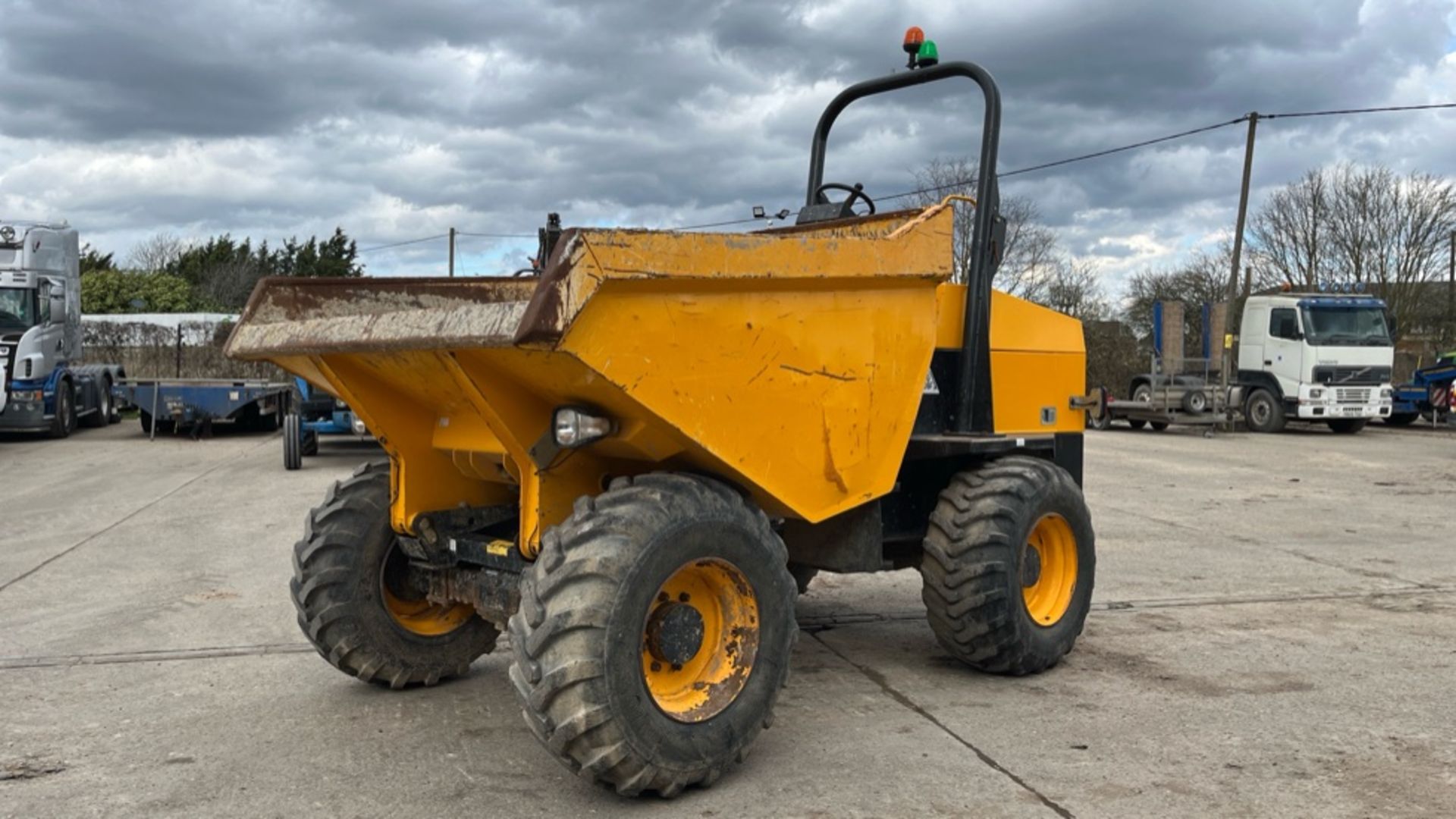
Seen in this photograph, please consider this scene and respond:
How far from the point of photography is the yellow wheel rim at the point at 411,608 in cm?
492

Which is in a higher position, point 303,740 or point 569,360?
point 569,360

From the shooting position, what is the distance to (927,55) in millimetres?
5699

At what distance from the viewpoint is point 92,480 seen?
1345cm

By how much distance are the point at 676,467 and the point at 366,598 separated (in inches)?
59.4

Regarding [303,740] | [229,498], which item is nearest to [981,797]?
[303,740]

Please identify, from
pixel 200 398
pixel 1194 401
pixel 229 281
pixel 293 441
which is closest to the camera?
pixel 293 441

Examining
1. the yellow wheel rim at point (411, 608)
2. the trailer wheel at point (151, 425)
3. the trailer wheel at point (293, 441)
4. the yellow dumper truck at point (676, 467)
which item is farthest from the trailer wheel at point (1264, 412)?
the yellow wheel rim at point (411, 608)

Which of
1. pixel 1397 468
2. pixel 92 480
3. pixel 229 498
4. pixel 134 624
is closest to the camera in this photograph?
pixel 134 624

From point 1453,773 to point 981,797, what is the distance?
5.37 ft

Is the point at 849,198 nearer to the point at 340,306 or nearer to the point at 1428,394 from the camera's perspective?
the point at 340,306

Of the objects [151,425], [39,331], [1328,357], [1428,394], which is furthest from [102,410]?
[1428,394]

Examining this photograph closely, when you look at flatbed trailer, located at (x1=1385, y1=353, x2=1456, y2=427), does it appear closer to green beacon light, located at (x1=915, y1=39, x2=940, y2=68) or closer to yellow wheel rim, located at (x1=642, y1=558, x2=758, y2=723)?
green beacon light, located at (x1=915, y1=39, x2=940, y2=68)

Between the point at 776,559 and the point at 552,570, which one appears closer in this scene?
the point at 552,570

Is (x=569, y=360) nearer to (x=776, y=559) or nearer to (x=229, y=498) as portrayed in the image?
(x=776, y=559)
